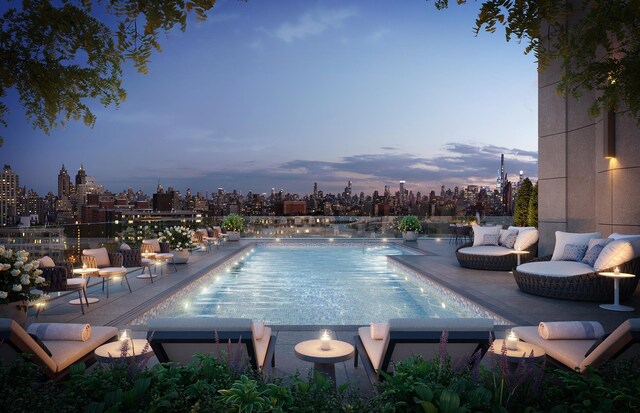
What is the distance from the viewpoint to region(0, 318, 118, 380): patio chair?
10.8 feet

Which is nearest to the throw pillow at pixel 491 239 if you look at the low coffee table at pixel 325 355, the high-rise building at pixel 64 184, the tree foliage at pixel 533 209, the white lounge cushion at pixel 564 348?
the tree foliage at pixel 533 209

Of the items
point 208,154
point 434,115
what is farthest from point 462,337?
point 208,154

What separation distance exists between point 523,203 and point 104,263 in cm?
1153

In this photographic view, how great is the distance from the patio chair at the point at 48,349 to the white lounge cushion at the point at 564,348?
4.07 metres

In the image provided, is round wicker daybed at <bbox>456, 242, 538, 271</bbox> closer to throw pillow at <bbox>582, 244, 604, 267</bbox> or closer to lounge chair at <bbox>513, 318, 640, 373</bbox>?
throw pillow at <bbox>582, 244, 604, 267</bbox>

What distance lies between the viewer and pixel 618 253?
23.3 ft

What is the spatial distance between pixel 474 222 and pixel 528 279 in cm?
1190

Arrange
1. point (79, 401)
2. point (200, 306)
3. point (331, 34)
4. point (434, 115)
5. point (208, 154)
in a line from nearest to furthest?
point (79, 401) → point (200, 306) → point (331, 34) → point (434, 115) → point (208, 154)

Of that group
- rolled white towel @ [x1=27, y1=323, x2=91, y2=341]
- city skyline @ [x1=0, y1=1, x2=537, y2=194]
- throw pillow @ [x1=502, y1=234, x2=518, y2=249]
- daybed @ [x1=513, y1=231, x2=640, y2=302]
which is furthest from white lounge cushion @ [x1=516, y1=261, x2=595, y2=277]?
rolled white towel @ [x1=27, y1=323, x2=91, y2=341]

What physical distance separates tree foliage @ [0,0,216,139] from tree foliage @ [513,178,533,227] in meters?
13.5

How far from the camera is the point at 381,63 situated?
1784 cm

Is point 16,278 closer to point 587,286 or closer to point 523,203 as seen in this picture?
point 587,286

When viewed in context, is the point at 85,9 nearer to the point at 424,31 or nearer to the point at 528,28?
the point at 528,28

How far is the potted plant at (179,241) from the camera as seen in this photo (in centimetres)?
1211
